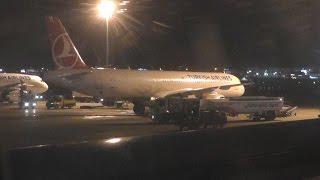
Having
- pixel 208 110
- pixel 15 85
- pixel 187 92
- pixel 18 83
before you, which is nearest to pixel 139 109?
pixel 187 92

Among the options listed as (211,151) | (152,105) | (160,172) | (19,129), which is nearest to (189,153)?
(211,151)

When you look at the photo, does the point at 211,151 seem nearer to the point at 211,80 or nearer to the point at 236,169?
the point at 236,169

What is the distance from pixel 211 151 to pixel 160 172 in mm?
1961

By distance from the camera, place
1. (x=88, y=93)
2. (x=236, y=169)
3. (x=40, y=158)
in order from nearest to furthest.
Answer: (x=40, y=158) < (x=236, y=169) < (x=88, y=93)

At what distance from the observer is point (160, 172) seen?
10406 millimetres

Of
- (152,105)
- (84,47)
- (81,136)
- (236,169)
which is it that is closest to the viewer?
(236,169)

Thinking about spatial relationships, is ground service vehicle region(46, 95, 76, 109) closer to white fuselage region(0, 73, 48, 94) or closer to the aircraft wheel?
the aircraft wheel

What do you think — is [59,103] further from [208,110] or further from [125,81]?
[208,110]

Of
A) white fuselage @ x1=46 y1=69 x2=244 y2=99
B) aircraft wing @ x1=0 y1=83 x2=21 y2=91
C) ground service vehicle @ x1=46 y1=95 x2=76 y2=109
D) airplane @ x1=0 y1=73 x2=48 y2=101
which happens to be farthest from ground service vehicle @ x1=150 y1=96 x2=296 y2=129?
aircraft wing @ x1=0 y1=83 x2=21 y2=91

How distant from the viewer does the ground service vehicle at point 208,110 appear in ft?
109

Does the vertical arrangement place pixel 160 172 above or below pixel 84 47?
below

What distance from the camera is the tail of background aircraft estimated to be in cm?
5119

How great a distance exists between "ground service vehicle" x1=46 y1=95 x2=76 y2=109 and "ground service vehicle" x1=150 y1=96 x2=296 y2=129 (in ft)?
71.1

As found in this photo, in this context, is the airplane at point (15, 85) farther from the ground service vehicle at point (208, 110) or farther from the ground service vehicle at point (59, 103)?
the ground service vehicle at point (208, 110)
